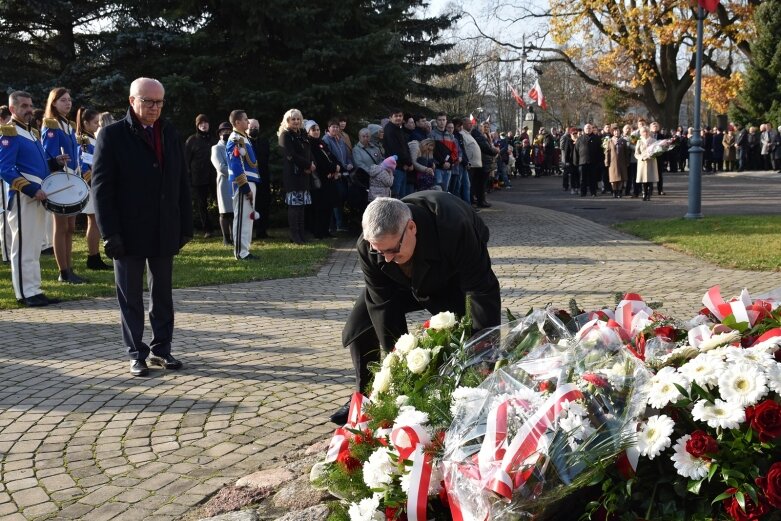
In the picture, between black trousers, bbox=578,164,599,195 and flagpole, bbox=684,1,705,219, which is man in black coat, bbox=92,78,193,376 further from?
black trousers, bbox=578,164,599,195

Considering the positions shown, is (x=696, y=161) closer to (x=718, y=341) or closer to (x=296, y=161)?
(x=296, y=161)

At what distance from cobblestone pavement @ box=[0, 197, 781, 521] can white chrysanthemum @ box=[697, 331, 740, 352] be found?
8.29 feet

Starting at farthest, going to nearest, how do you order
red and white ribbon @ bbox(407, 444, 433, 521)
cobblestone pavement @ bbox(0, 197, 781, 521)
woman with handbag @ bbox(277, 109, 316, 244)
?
1. woman with handbag @ bbox(277, 109, 316, 244)
2. cobblestone pavement @ bbox(0, 197, 781, 521)
3. red and white ribbon @ bbox(407, 444, 433, 521)

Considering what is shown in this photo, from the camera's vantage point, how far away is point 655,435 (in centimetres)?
303

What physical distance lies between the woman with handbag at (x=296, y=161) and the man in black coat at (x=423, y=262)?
29.7 feet

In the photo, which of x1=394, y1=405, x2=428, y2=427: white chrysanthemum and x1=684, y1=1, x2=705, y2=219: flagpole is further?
x1=684, y1=1, x2=705, y2=219: flagpole

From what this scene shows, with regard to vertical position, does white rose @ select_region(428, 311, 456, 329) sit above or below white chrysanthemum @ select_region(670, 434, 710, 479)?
above

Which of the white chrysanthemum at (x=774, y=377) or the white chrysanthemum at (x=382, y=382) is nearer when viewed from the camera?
the white chrysanthemum at (x=774, y=377)

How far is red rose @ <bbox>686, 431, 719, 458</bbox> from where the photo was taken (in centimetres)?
294

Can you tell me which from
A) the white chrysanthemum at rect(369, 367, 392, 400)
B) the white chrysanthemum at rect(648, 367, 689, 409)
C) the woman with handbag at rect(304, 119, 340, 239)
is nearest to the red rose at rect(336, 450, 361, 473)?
the white chrysanthemum at rect(369, 367, 392, 400)

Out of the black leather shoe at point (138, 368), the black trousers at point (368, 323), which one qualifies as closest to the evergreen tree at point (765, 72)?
the black leather shoe at point (138, 368)

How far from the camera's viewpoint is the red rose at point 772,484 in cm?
277

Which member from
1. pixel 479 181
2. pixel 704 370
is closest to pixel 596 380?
pixel 704 370

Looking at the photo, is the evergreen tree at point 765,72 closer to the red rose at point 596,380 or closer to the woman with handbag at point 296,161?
the woman with handbag at point 296,161
